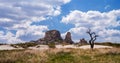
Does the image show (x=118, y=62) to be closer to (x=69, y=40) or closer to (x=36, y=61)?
(x=36, y=61)

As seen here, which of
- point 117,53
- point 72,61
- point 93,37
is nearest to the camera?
point 72,61

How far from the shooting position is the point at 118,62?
23.0 meters

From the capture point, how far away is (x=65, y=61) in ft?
78.7

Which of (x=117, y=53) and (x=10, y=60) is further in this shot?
(x=117, y=53)

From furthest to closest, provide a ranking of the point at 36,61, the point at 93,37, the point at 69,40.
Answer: the point at 69,40 → the point at 93,37 → the point at 36,61

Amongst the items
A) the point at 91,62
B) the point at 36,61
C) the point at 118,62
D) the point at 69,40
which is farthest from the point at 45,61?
the point at 69,40

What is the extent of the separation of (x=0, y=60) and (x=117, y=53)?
45.9ft

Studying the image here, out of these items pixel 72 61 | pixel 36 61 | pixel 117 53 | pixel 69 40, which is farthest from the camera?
pixel 69 40

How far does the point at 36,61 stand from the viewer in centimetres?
2259

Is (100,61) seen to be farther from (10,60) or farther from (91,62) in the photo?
(10,60)

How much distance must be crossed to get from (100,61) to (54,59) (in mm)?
4544

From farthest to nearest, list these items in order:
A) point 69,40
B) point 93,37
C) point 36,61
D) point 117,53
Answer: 1. point 69,40
2. point 93,37
3. point 117,53
4. point 36,61

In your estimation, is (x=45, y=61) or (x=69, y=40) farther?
(x=69, y=40)

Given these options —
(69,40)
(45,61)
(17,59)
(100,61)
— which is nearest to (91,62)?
(100,61)
